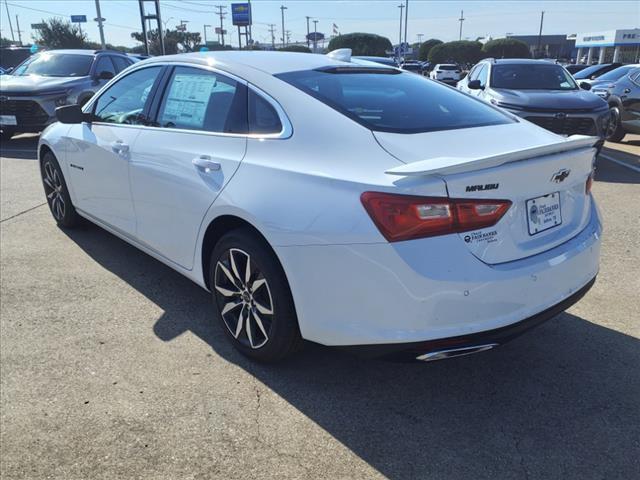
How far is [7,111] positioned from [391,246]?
10598mm

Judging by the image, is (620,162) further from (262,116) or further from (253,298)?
(253,298)

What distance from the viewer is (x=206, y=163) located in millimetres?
3002

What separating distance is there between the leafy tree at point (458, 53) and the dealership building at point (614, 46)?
39.4 ft

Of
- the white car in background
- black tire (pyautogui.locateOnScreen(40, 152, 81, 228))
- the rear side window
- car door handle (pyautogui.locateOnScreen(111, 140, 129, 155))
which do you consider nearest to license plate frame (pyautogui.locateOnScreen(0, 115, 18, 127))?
black tire (pyautogui.locateOnScreen(40, 152, 81, 228))

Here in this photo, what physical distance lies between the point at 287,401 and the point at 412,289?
98 cm

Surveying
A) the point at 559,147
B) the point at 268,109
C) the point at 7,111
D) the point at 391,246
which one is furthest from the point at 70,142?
the point at 7,111

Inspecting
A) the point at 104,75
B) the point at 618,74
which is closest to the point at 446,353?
the point at 104,75

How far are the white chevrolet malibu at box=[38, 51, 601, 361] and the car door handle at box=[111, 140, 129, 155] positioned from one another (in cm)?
4

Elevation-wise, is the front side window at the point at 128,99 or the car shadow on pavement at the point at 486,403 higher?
the front side window at the point at 128,99

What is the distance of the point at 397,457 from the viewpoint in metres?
2.35

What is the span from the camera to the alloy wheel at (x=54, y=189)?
5.11 m

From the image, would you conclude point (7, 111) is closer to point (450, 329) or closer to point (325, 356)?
point (325, 356)

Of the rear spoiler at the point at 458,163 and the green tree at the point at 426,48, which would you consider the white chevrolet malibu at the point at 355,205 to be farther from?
the green tree at the point at 426,48

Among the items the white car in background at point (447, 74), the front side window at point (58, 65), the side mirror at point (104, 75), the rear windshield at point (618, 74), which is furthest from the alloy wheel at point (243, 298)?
the white car in background at point (447, 74)
